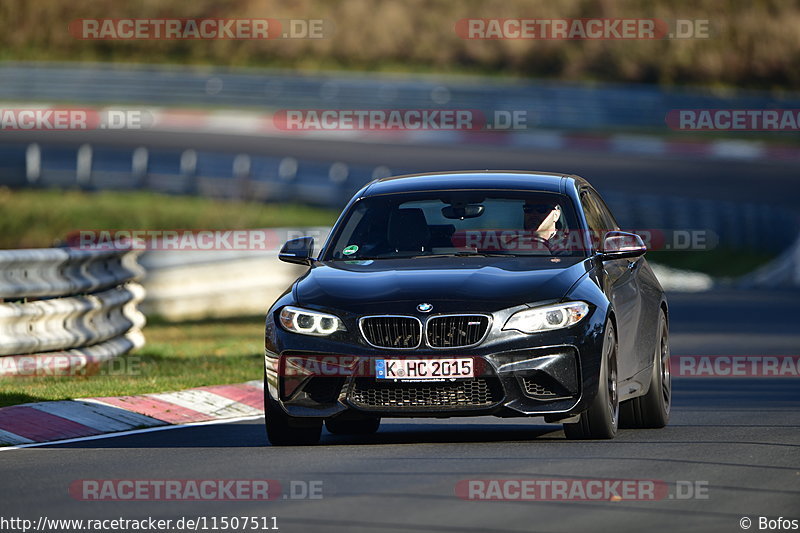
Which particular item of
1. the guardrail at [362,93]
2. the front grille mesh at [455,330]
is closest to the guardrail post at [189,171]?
the guardrail at [362,93]

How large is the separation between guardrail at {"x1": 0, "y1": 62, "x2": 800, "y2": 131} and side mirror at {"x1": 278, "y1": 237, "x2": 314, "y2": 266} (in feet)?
112

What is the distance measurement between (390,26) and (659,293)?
49250mm

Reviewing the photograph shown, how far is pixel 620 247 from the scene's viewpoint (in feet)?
35.3

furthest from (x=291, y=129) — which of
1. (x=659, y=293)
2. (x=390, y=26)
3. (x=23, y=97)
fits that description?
(x=659, y=293)

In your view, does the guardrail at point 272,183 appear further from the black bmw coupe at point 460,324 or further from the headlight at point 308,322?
the headlight at point 308,322

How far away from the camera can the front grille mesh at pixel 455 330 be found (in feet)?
32.1

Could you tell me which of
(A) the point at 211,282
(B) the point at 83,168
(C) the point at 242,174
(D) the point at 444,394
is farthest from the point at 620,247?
(C) the point at 242,174

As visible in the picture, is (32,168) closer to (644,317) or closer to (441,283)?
(644,317)

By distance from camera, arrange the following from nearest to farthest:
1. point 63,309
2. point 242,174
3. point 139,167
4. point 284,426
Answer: point 284,426 < point 63,309 < point 139,167 < point 242,174

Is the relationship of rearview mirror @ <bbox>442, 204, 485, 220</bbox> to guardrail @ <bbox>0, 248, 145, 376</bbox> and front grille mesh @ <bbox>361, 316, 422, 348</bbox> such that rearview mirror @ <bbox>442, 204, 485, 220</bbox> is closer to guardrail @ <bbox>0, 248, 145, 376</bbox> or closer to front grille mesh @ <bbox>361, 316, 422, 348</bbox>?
front grille mesh @ <bbox>361, 316, 422, 348</bbox>

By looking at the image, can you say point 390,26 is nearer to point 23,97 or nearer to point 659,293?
point 23,97

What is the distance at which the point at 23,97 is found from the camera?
166 ft

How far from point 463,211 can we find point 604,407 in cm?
168

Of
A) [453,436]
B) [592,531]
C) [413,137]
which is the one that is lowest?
[413,137]
